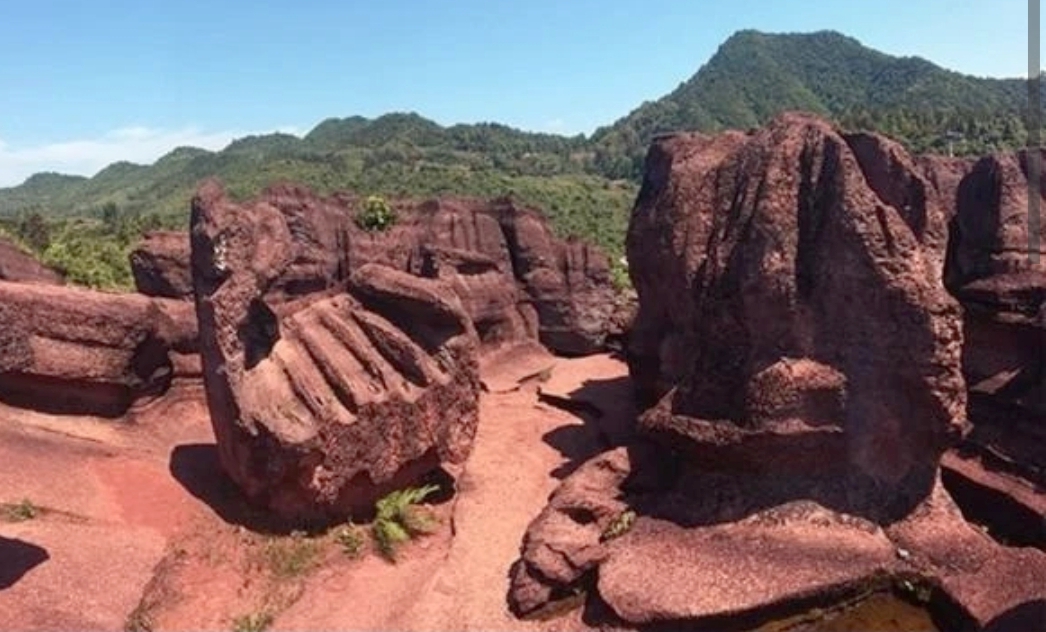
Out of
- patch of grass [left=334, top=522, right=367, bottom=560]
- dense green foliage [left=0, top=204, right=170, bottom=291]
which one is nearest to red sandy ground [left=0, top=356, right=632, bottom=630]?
patch of grass [left=334, top=522, right=367, bottom=560]

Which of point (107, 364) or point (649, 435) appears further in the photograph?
point (107, 364)

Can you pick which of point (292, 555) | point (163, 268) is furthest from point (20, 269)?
point (292, 555)

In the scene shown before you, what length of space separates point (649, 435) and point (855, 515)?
341 centimetres

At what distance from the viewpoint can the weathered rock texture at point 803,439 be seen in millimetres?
12547

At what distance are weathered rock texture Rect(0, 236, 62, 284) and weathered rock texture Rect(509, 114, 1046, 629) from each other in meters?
13.8

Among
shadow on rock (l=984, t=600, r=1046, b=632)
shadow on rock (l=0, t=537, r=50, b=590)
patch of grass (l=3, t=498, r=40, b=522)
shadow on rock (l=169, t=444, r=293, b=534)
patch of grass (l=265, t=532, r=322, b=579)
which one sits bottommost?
shadow on rock (l=984, t=600, r=1046, b=632)

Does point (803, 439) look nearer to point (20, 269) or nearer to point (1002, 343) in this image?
point (1002, 343)

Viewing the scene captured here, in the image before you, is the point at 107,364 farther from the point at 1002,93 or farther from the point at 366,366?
the point at 1002,93

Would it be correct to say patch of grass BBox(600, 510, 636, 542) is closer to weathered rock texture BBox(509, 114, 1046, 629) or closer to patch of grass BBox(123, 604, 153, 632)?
→ weathered rock texture BBox(509, 114, 1046, 629)

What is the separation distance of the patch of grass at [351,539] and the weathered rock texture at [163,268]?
1349 cm

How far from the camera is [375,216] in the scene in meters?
33.3

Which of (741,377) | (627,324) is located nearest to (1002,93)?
(627,324)

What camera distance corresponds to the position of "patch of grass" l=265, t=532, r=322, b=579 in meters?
13.9

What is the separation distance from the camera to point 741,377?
14.8 metres
